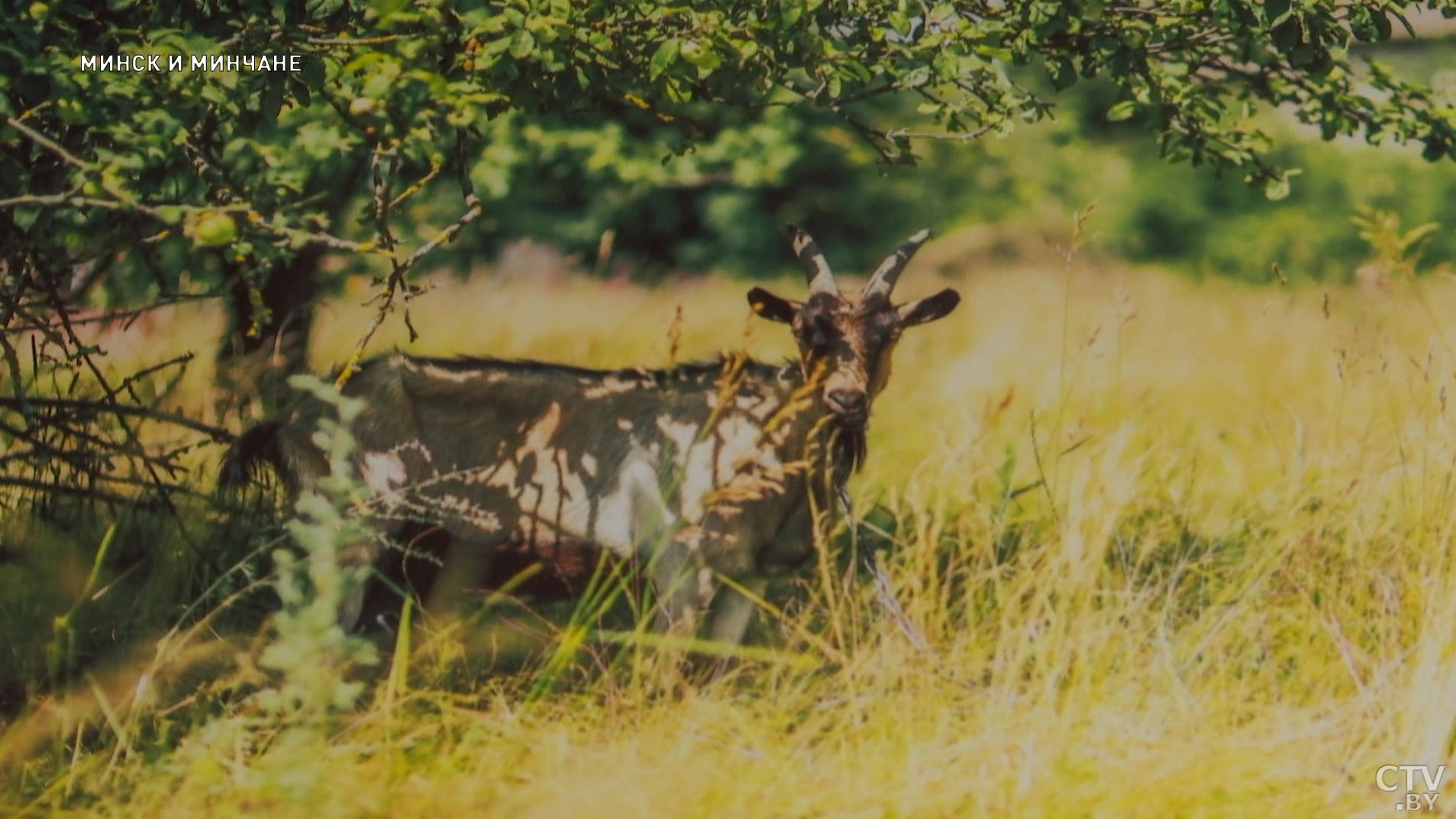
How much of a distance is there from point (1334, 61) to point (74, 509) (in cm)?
445

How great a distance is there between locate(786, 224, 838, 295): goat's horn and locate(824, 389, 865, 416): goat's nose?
1.49 feet

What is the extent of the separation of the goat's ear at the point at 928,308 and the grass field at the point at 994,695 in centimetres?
42

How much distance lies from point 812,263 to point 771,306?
0.66 feet

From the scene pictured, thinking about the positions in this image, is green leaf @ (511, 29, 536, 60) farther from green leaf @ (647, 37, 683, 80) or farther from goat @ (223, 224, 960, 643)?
goat @ (223, 224, 960, 643)

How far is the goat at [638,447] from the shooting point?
4.71 m

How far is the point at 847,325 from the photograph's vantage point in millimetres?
4703

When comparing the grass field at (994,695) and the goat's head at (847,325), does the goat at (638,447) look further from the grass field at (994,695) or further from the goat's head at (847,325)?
the grass field at (994,695)

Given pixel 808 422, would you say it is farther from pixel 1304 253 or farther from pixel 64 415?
pixel 1304 253

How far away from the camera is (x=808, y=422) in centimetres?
494

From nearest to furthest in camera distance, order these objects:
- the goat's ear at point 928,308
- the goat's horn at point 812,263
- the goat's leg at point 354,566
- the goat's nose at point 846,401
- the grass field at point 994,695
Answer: the grass field at point 994,695 → the goat's nose at point 846,401 → the goat's leg at point 354,566 → the goat's horn at point 812,263 → the goat's ear at point 928,308

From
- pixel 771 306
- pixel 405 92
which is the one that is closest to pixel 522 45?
pixel 405 92

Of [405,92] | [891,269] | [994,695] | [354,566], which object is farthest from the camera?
[891,269]

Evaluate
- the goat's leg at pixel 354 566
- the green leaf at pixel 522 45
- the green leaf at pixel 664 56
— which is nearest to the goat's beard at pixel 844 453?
the goat's leg at pixel 354 566

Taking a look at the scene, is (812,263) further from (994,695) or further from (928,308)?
(994,695)
